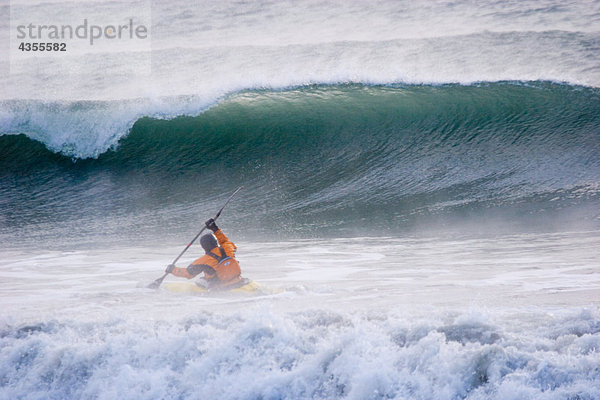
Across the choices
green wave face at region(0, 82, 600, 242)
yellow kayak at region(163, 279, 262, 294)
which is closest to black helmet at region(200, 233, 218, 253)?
yellow kayak at region(163, 279, 262, 294)

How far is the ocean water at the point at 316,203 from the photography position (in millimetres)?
4359

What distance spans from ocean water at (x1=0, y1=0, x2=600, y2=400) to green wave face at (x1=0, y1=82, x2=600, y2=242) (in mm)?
57

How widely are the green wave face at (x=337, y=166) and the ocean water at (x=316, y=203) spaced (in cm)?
6

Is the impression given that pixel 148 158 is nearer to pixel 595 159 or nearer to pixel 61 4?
pixel 595 159

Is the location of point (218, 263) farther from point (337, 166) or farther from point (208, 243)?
point (337, 166)

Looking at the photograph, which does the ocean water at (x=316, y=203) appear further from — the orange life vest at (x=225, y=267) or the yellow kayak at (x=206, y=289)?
the orange life vest at (x=225, y=267)

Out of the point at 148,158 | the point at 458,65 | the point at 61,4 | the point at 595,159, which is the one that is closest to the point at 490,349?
the point at 595,159

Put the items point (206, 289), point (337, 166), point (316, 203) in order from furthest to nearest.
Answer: point (337, 166) < point (316, 203) < point (206, 289)

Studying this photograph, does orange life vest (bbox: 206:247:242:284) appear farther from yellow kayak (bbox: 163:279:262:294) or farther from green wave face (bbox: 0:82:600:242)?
green wave face (bbox: 0:82:600:242)

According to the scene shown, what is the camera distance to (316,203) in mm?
11297

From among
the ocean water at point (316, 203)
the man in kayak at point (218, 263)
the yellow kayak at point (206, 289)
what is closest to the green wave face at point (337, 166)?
the ocean water at point (316, 203)

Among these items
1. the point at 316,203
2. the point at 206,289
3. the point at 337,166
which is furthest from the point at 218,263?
the point at 337,166

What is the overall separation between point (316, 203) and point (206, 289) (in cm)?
502

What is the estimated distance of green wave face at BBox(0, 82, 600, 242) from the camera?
1070 cm
